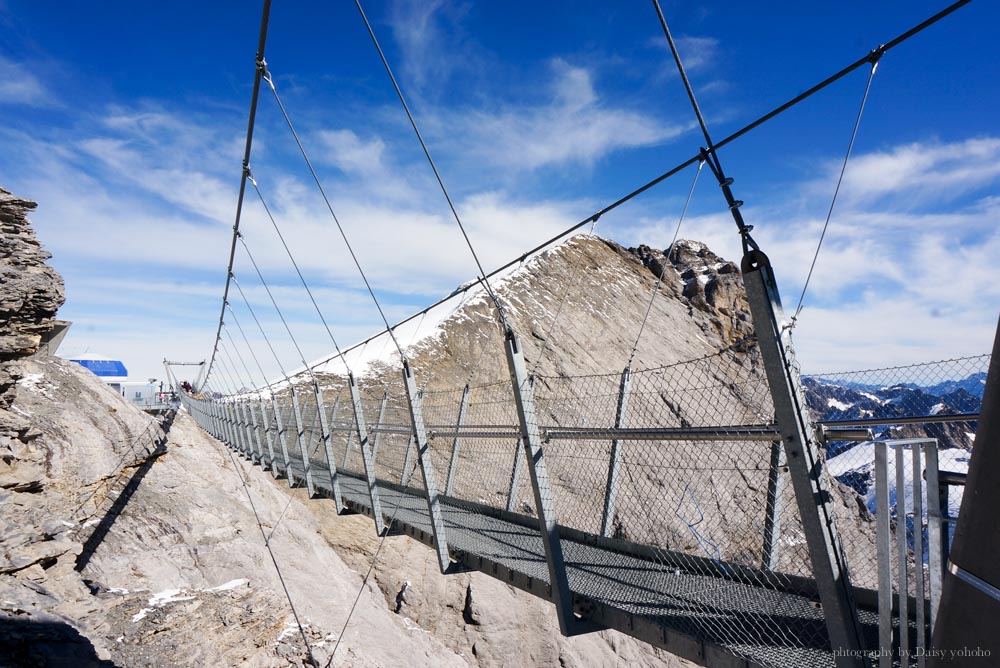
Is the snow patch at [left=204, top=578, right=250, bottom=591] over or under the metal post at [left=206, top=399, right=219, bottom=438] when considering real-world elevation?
under

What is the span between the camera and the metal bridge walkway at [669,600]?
2.29 m

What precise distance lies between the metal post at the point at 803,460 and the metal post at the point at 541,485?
1332 millimetres

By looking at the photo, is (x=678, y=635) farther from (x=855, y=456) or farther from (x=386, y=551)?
(x=386, y=551)

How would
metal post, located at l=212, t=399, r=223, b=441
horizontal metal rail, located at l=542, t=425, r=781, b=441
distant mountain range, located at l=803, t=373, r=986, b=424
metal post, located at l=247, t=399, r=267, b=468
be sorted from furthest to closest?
metal post, located at l=212, t=399, r=223, b=441 → metal post, located at l=247, t=399, r=267, b=468 → distant mountain range, located at l=803, t=373, r=986, b=424 → horizontal metal rail, located at l=542, t=425, r=781, b=441

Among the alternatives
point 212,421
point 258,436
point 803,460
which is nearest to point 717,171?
point 803,460

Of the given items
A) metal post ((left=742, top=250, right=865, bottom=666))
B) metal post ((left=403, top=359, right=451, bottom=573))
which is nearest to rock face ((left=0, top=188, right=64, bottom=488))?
metal post ((left=403, top=359, right=451, bottom=573))

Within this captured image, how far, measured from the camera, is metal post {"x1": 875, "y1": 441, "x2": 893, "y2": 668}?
4.79ft

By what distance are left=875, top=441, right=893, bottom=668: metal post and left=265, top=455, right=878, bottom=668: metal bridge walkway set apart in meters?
0.73

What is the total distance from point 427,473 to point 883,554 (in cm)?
336

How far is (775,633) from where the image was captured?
240 centimetres

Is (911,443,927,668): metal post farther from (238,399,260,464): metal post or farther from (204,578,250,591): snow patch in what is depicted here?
(238,399,260,464): metal post

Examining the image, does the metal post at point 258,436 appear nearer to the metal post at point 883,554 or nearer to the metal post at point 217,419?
the metal post at point 217,419

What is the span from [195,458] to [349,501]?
779cm

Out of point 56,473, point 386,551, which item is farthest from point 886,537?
point 386,551
